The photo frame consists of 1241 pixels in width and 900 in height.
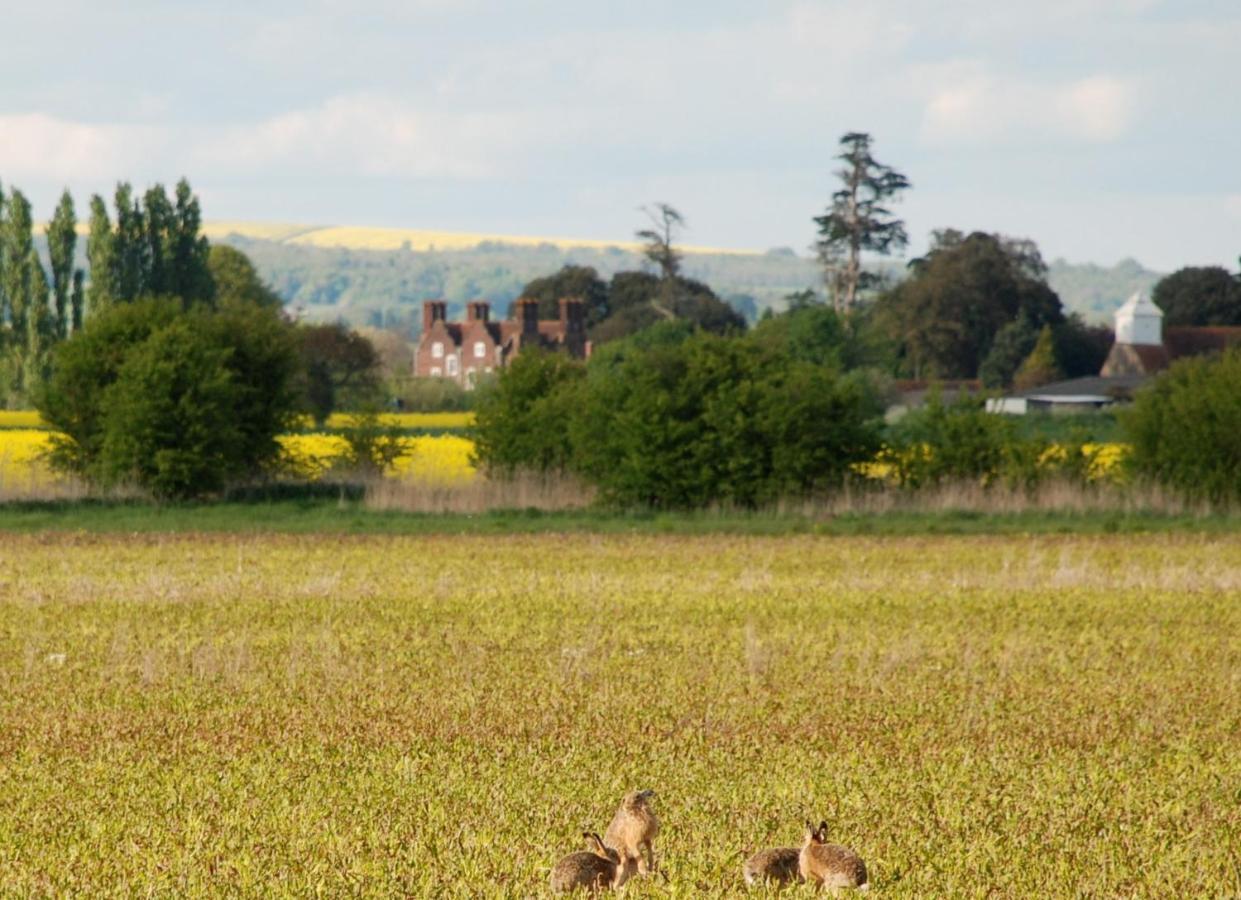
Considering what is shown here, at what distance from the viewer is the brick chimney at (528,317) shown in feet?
491

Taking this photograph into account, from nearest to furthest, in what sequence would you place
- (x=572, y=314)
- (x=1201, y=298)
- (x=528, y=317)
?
(x=1201, y=298) → (x=572, y=314) → (x=528, y=317)

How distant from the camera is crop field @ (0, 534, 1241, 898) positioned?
30.0 ft

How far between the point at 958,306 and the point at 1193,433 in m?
73.9

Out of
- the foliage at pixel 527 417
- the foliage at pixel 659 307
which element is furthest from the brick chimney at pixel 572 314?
the foliage at pixel 527 417

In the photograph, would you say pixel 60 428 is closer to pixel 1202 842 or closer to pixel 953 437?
pixel 953 437

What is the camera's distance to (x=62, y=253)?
252ft

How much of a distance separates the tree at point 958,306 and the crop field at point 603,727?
279 feet

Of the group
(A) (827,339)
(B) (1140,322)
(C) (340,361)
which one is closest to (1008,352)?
(B) (1140,322)

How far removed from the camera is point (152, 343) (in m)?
39.9

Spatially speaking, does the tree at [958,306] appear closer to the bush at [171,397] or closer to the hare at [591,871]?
the bush at [171,397]

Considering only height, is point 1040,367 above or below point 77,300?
below

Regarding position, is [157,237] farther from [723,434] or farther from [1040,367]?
[1040,367]

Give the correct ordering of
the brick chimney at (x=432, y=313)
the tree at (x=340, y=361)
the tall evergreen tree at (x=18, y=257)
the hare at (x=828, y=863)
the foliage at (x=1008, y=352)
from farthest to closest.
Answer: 1. the brick chimney at (x=432, y=313)
2. the foliage at (x=1008, y=352)
3. the tree at (x=340, y=361)
4. the tall evergreen tree at (x=18, y=257)
5. the hare at (x=828, y=863)

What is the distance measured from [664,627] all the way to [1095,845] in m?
9.99
